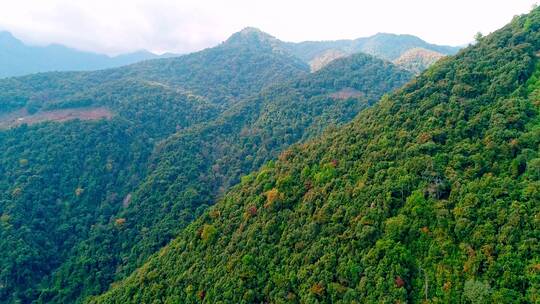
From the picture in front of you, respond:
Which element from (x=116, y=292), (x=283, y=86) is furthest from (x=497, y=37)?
(x=283, y=86)

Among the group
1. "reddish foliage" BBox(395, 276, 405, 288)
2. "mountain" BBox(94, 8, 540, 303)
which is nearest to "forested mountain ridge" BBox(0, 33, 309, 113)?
"mountain" BBox(94, 8, 540, 303)

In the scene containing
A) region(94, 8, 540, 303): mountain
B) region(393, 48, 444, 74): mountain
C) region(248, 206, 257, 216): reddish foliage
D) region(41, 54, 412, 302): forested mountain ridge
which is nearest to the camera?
region(94, 8, 540, 303): mountain

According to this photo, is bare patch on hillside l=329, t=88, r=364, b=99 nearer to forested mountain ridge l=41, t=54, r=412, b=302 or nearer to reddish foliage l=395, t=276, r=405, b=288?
forested mountain ridge l=41, t=54, r=412, b=302

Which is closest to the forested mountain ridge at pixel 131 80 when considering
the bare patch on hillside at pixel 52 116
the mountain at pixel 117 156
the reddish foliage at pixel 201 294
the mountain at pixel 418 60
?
the mountain at pixel 117 156

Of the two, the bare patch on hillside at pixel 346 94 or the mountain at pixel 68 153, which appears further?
the bare patch on hillside at pixel 346 94

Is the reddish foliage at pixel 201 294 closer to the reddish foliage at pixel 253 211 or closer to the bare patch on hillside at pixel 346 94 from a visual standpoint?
the reddish foliage at pixel 253 211
